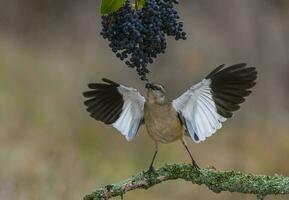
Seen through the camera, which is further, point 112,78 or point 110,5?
point 112,78

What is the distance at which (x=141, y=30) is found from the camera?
141 cm

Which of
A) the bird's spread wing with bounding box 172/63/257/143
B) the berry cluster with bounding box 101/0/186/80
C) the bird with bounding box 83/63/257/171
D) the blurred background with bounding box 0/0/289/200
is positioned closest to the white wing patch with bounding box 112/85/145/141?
the bird with bounding box 83/63/257/171

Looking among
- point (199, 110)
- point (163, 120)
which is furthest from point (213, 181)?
point (163, 120)

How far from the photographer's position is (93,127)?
6465 mm

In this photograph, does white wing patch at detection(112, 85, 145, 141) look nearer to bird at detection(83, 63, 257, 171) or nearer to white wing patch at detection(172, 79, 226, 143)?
bird at detection(83, 63, 257, 171)

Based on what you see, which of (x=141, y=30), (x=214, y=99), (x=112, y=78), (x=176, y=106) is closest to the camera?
(x=141, y=30)

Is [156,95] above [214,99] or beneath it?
above

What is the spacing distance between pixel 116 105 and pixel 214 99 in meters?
0.26

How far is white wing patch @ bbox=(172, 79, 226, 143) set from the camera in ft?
5.85

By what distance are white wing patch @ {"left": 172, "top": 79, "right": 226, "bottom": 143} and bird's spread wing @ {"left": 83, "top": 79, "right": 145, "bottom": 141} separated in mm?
111

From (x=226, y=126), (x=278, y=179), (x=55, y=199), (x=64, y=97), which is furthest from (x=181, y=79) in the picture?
(x=278, y=179)

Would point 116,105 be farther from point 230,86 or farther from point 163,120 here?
point 230,86

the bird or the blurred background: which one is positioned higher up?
the blurred background

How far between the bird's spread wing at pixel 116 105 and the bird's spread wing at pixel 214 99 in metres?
0.11
